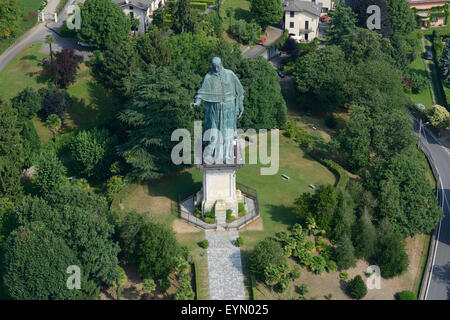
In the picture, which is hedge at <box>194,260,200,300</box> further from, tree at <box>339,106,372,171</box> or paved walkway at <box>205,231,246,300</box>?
tree at <box>339,106,372,171</box>

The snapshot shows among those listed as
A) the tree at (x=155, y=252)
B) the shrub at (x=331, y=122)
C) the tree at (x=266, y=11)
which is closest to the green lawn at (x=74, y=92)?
the shrub at (x=331, y=122)

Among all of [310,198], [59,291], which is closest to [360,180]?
[310,198]

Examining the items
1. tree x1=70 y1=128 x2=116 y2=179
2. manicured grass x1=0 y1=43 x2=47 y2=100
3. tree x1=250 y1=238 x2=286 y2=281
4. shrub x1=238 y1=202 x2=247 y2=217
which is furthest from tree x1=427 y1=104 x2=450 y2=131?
manicured grass x1=0 y1=43 x2=47 y2=100

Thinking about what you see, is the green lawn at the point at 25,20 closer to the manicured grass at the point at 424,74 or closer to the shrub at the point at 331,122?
the shrub at the point at 331,122

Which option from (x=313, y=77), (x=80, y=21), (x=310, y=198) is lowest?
(x=310, y=198)

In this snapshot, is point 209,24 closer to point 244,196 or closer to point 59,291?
point 244,196
